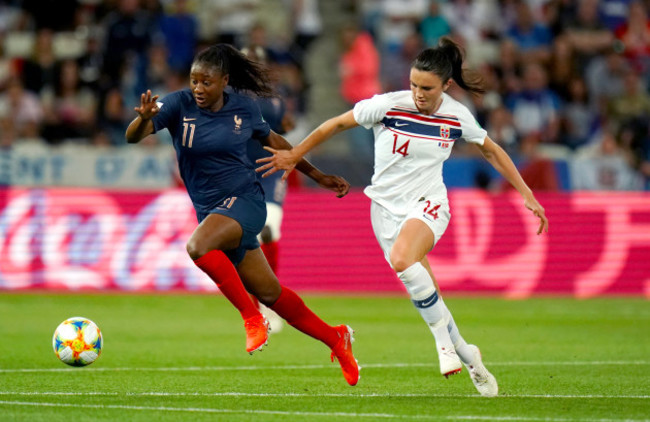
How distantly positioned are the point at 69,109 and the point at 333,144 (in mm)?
4482

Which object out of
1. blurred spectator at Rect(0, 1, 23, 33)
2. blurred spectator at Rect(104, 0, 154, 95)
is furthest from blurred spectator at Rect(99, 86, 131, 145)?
blurred spectator at Rect(0, 1, 23, 33)

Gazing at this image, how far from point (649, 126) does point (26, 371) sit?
13223mm

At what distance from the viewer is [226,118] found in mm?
8258

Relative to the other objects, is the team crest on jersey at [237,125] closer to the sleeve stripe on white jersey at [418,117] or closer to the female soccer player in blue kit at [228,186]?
the female soccer player in blue kit at [228,186]

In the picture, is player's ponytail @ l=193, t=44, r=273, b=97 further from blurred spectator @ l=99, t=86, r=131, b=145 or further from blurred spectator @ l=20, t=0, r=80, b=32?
blurred spectator @ l=20, t=0, r=80, b=32

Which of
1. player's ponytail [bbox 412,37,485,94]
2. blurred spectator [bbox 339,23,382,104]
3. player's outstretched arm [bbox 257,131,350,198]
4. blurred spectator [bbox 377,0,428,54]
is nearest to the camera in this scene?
player's ponytail [bbox 412,37,485,94]

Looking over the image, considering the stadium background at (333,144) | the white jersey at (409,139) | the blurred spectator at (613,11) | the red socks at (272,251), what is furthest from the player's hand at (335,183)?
the blurred spectator at (613,11)

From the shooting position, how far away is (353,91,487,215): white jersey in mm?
8109

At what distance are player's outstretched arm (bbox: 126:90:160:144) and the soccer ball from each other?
147 cm

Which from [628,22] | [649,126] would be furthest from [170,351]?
[628,22]

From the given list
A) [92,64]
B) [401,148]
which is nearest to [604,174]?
[92,64]

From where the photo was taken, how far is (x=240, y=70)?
8.55 m

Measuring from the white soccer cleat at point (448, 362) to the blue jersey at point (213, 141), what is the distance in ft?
6.04

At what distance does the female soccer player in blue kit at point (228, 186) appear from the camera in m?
8.06
